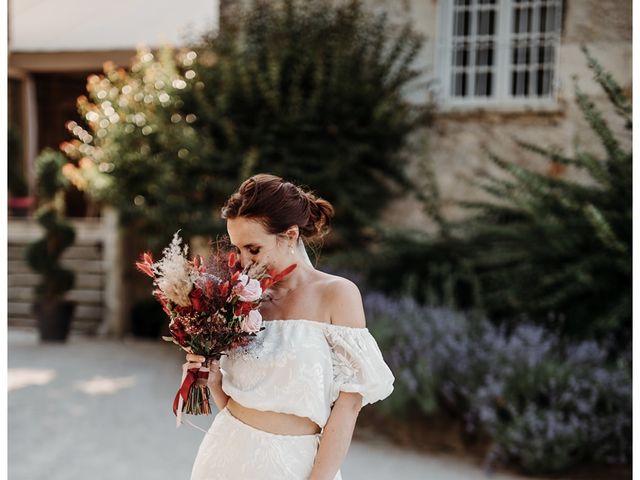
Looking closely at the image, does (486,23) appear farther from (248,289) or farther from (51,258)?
(248,289)

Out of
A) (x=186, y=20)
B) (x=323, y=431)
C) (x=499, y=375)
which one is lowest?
(x=499, y=375)

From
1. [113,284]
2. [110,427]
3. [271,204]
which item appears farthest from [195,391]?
[113,284]

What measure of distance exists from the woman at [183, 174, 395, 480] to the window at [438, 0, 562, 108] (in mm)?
6794

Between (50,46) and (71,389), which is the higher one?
(50,46)

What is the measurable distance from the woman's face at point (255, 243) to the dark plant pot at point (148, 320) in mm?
7741

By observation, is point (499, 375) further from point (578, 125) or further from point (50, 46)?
point (50, 46)

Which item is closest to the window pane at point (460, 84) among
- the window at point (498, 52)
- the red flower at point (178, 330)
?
the window at point (498, 52)

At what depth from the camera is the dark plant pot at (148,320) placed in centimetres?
967

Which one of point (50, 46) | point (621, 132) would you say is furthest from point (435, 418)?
point (50, 46)

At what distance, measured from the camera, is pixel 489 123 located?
852cm

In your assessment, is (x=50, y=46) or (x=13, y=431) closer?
(x=13, y=431)

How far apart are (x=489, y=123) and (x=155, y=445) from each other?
4.86 metres

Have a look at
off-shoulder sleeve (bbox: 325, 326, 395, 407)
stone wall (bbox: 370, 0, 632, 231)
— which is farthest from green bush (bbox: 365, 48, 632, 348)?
off-shoulder sleeve (bbox: 325, 326, 395, 407)

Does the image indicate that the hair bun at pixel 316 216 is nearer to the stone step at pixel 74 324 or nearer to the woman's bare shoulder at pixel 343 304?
the woman's bare shoulder at pixel 343 304
